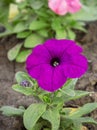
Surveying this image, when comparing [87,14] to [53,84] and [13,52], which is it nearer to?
[13,52]

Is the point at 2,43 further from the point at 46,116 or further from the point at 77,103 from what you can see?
the point at 46,116

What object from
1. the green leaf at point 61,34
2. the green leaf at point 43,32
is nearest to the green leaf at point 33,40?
the green leaf at point 43,32

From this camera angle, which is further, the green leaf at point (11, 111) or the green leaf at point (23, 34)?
the green leaf at point (23, 34)

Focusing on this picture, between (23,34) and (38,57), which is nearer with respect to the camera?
(38,57)

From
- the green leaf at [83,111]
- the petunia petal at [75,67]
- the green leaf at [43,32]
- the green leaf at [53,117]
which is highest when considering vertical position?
the petunia petal at [75,67]

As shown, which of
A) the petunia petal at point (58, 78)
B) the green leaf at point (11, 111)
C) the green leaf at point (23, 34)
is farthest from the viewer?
the green leaf at point (23, 34)

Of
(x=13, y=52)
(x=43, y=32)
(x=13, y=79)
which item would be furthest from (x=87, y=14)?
(x=13, y=79)

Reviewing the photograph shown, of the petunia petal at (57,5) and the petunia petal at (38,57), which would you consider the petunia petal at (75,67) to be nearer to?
the petunia petal at (38,57)
